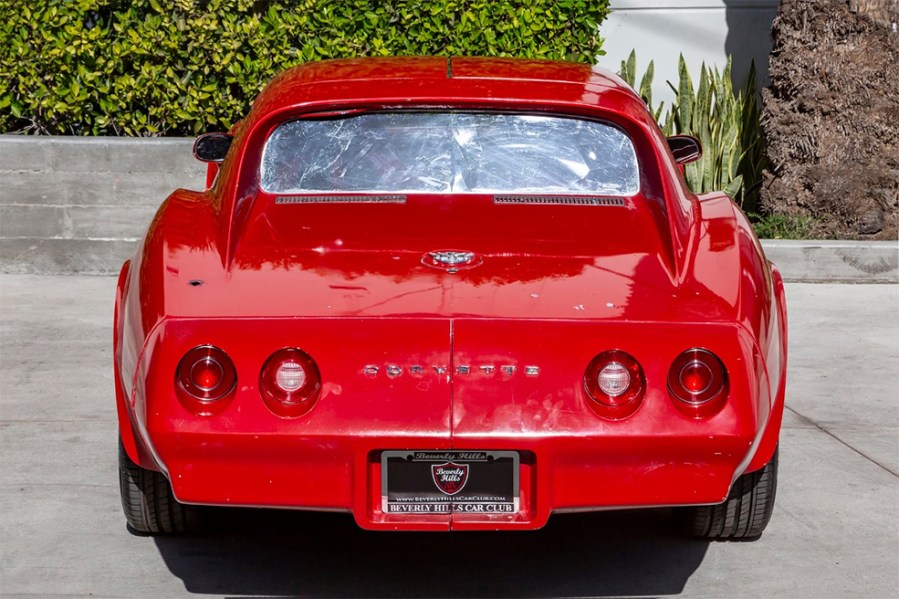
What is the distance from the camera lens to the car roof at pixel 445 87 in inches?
172

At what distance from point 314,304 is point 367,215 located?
655 mm

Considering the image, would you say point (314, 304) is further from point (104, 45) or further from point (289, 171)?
point (104, 45)

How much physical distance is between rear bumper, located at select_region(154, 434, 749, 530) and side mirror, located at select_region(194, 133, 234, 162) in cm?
199

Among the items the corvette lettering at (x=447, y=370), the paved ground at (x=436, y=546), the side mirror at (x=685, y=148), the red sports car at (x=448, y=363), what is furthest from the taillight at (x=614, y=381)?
the side mirror at (x=685, y=148)

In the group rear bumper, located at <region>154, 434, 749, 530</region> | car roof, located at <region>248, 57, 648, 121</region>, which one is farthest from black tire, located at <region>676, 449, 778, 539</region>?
car roof, located at <region>248, 57, 648, 121</region>

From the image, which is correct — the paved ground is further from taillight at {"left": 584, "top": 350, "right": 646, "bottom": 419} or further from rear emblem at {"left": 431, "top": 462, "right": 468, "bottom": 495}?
taillight at {"left": 584, "top": 350, "right": 646, "bottom": 419}

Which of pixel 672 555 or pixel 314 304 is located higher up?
pixel 314 304

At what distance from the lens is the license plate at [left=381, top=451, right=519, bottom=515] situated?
3432 millimetres

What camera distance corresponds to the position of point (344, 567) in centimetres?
413

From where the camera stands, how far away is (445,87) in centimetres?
444

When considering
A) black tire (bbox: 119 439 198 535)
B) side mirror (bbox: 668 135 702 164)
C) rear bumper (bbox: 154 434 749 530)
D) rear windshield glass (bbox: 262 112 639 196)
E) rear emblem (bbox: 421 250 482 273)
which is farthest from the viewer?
side mirror (bbox: 668 135 702 164)

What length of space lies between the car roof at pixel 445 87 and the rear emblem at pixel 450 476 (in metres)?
1.36

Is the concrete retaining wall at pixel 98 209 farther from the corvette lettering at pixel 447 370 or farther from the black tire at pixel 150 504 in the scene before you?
the corvette lettering at pixel 447 370

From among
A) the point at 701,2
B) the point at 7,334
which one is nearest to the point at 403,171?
the point at 7,334
